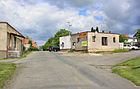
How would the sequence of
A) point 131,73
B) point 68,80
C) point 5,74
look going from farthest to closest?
point 131,73 < point 5,74 < point 68,80

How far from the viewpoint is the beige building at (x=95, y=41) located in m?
31.9

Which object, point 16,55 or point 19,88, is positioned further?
point 16,55

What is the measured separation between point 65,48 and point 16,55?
21597mm

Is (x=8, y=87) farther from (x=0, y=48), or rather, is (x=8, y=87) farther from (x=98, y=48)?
(x=98, y=48)

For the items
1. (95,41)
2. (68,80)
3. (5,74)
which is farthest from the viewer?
(95,41)

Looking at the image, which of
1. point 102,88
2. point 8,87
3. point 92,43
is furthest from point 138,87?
point 92,43

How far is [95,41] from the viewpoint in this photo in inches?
1273

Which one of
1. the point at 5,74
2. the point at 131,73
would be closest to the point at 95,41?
the point at 131,73

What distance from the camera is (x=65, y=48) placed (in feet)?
143

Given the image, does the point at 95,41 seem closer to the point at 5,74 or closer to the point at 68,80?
the point at 68,80

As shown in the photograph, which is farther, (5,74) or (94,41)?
(94,41)

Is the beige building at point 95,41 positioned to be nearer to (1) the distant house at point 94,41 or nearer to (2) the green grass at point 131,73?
(1) the distant house at point 94,41

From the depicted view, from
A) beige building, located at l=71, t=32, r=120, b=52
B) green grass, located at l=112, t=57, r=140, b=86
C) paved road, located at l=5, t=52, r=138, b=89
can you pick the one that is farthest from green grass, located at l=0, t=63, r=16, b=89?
beige building, located at l=71, t=32, r=120, b=52

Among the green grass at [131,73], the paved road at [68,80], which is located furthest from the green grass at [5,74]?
the green grass at [131,73]
